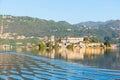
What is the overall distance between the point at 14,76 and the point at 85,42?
336ft

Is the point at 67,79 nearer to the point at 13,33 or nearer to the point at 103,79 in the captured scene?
the point at 103,79

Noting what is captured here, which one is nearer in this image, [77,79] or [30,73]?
[77,79]

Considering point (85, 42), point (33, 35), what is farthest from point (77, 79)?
point (33, 35)

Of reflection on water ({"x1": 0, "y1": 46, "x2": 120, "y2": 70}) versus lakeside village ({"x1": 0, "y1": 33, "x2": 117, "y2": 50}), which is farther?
lakeside village ({"x1": 0, "y1": 33, "x2": 117, "y2": 50})

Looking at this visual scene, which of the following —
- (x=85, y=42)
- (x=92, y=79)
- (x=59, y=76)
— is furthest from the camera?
(x=85, y=42)

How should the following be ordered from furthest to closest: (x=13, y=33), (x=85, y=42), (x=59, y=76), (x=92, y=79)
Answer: (x=13, y=33) → (x=85, y=42) → (x=59, y=76) → (x=92, y=79)

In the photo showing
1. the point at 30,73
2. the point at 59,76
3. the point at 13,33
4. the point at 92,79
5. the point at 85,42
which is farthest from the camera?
the point at 13,33

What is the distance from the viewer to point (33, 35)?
645 ft

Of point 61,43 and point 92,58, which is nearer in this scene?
point 92,58

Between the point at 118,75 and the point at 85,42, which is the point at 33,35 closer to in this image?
the point at 85,42

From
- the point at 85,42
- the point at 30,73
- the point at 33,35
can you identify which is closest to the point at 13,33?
the point at 33,35

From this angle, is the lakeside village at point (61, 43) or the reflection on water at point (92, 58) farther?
the lakeside village at point (61, 43)

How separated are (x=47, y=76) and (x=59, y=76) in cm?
74

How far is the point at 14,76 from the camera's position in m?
24.7
